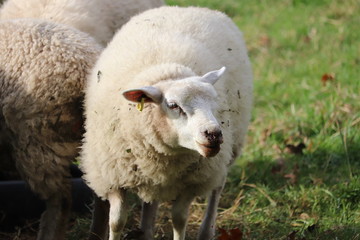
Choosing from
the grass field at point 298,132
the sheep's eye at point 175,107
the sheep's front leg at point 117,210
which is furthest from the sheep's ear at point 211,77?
the grass field at point 298,132

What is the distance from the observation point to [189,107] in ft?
10.3

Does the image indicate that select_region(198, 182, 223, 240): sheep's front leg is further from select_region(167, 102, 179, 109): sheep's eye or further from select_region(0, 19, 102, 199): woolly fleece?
select_region(167, 102, 179, 109): sheep's eye

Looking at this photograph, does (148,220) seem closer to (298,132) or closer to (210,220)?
(210,220)

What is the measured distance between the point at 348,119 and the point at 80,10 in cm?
234

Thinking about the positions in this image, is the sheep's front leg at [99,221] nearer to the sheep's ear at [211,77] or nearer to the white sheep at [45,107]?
the white sheep at [45,107]

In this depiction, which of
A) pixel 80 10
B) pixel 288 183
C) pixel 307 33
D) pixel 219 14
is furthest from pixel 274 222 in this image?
pixel 307 33

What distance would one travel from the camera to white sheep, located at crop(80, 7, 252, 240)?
10.4 feet

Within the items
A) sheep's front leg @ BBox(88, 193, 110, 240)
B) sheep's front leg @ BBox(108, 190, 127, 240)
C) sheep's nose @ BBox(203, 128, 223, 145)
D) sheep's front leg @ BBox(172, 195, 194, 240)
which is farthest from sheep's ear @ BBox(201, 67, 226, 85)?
sheep's front leg @ BBox(88, 193, 110, 240)

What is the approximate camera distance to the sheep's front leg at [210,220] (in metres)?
4.24

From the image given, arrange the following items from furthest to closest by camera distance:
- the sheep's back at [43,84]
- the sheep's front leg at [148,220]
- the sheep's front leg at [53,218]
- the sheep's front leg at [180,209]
A: the sheep's front leg at [148,220] → the sheep's front leg at [53,218] → the sheep's back at [43,84] → the sheep's front leg at [180,209]

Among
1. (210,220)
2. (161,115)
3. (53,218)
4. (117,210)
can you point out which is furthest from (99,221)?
(161,115)

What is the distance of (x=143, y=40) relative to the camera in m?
3.66

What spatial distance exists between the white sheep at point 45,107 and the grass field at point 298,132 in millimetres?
550

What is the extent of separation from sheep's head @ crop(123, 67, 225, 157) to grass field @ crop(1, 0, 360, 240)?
90cm
